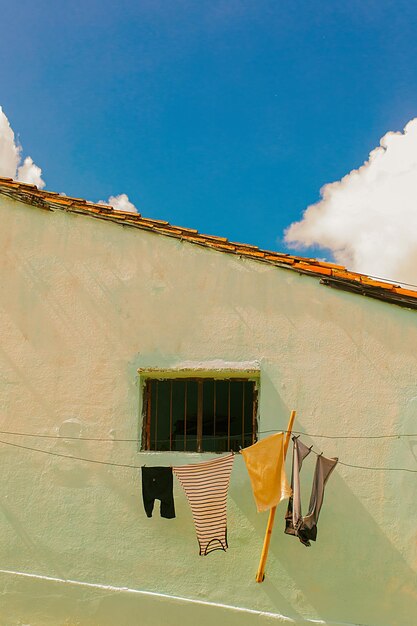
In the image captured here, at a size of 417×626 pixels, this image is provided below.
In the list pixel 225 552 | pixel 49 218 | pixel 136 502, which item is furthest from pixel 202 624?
pixel 49 218

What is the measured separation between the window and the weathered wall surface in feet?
1.01

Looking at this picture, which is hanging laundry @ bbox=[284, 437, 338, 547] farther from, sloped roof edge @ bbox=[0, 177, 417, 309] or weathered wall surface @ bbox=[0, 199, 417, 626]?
sloped roof edge @ bbox=[0, 177, 417, 309]

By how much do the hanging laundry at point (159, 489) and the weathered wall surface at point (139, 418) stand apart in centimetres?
14

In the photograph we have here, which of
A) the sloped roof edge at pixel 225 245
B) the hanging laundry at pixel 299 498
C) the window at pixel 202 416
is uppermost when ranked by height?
the sloped roof edge at pixel 225 245

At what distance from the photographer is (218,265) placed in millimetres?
8031

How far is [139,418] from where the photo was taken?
7816 mm

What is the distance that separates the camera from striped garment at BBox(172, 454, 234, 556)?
7.29m

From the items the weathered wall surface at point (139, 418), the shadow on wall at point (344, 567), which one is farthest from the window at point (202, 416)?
the shadow on wall at point (344, 567)

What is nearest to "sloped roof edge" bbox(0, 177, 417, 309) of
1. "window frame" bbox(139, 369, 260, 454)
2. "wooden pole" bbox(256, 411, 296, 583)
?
"window frame" bbox(139, 369, 260, 454)

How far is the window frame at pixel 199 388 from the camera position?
7.80 m

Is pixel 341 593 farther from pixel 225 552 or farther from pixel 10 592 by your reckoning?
pixel 10 592

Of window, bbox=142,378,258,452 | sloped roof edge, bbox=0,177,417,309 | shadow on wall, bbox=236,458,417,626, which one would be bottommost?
shadow on wall, bbox=236,458,417,626

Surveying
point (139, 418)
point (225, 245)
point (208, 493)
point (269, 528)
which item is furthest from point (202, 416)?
point (225, 245)

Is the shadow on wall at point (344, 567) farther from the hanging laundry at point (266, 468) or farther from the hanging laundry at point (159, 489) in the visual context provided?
the hanging laundry at point (159, 489)
